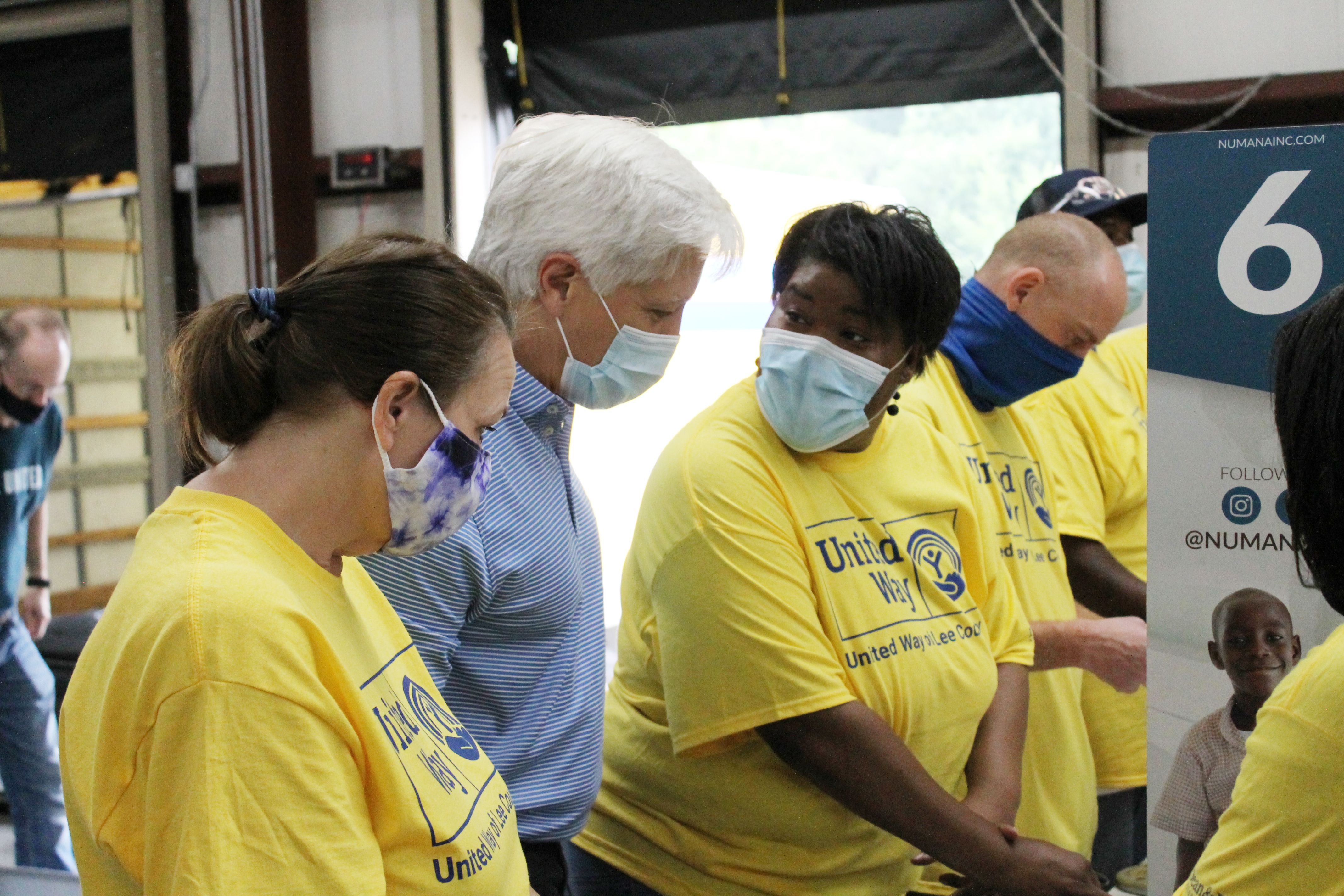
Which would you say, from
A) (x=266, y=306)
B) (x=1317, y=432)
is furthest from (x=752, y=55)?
(x=1317, y=432)

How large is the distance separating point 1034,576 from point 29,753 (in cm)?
318

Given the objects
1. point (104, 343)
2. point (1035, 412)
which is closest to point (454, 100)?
point (104, 343)

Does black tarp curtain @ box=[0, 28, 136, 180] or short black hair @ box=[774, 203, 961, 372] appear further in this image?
black tarp curtain @ box=[0, 28, 136, 180]

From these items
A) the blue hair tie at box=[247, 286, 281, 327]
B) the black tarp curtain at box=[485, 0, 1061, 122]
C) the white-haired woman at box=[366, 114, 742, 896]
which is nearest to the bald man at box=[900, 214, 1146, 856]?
the white-haired woman at box=[366, 114, 742, 896]

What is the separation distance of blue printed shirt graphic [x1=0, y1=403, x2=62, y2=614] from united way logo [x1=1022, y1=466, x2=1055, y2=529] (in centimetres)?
305

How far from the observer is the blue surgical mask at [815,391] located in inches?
56.7

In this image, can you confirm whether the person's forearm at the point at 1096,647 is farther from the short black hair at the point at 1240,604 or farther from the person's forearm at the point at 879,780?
the short black hair at the point at 1240,604

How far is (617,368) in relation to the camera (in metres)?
1.45

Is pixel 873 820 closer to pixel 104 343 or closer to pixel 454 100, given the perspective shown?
pixel 454 100

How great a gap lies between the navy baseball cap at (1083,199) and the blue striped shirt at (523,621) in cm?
150

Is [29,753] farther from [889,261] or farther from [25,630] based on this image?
[889,261]

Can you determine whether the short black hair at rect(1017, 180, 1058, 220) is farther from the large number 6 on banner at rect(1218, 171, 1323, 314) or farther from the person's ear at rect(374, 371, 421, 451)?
the person's ear at rect(374, 371, 421, 451)

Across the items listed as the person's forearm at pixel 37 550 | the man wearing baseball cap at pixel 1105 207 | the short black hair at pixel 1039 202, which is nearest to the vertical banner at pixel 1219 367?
the man wearing baseball cap at pixel 1105 207

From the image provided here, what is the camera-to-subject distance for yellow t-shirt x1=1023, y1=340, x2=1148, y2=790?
211 cm
